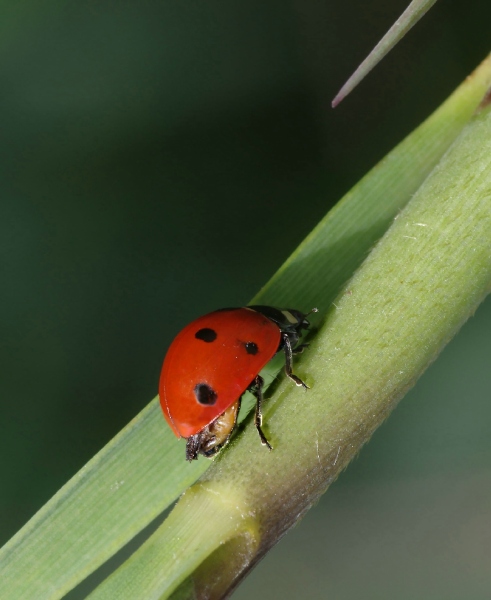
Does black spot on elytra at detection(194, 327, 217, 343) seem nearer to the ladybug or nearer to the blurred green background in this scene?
the ladybug

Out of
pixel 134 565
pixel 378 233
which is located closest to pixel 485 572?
pixel 378 233

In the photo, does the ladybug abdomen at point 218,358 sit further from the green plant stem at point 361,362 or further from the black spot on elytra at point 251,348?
the green plant stem at point 361,362

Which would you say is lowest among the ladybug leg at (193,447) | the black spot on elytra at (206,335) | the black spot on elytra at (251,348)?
the black spot on elytra at (251,348)

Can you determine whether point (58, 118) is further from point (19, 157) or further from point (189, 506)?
point (189, 506)

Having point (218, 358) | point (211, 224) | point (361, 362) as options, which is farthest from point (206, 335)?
point (211, 224)

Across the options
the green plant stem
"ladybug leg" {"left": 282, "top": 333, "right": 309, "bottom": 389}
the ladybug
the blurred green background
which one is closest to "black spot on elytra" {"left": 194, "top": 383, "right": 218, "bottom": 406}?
the ladybug

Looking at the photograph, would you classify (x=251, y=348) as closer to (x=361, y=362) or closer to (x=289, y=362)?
(x=289, y=362)

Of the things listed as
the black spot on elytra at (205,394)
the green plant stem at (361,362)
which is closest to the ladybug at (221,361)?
the black spot on elytra at (205,394)
